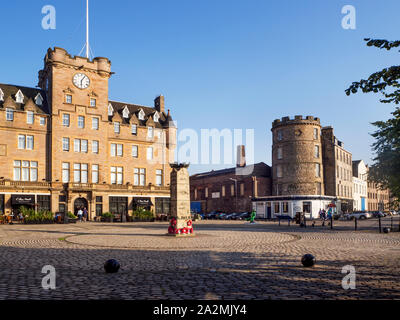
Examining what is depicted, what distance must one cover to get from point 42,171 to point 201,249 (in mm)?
36672

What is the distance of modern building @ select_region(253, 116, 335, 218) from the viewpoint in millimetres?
62875

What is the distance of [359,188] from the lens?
282ft

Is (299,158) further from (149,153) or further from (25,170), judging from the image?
(25,170)

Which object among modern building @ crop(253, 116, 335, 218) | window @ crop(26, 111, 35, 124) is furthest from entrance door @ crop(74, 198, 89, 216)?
modern building @ crop(253, 116, 335, 218)

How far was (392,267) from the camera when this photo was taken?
10.7m

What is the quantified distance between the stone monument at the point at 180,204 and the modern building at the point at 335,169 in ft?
168

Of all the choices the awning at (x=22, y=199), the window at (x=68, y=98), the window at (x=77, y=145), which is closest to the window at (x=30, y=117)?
the window at (x=68, y=98)

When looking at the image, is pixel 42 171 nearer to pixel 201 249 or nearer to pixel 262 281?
pixel 201 249

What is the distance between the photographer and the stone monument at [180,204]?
73.7 ft

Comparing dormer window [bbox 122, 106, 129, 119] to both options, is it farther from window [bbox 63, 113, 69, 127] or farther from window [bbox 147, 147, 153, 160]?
window [bbox 63, 113, 69, 127]

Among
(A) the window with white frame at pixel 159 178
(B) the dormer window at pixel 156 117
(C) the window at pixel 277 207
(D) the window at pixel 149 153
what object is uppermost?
(B) the dormer window at pixel 156 117

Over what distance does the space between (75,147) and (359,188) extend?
6392cm

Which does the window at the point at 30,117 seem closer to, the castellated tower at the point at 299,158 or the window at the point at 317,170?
the castellated tower at the point at 299,158
